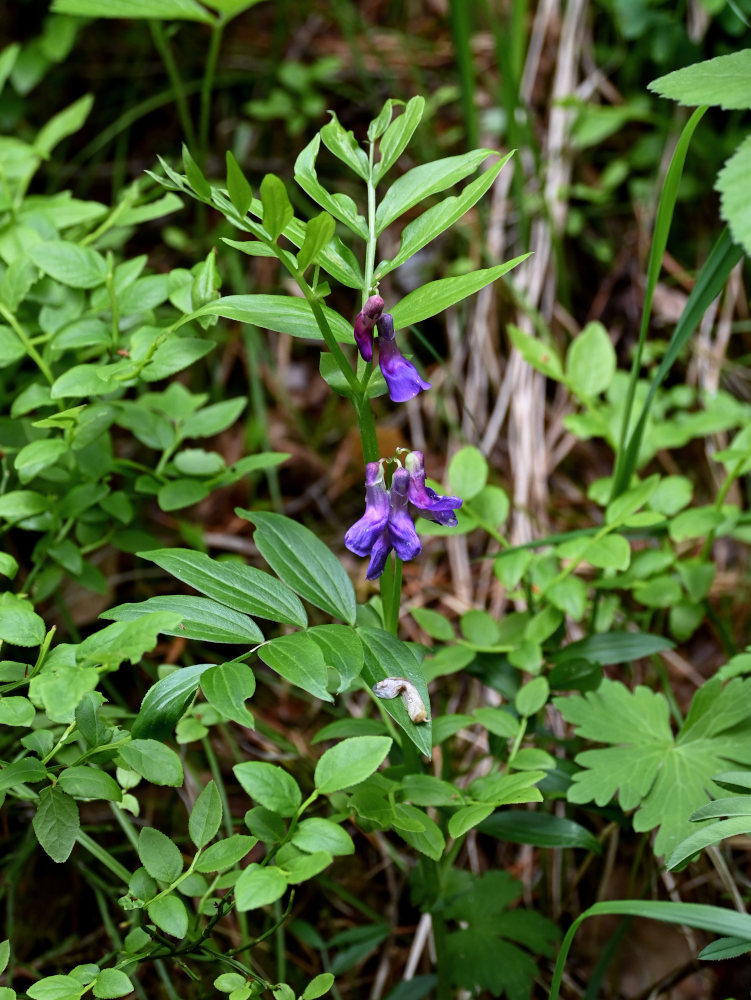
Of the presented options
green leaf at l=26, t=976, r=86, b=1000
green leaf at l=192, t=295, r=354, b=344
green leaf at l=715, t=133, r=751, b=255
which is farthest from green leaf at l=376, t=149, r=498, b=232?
green leaf at l=26, t=976, r=86, b=1000

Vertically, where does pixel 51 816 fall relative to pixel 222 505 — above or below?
above

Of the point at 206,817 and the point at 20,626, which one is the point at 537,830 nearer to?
the point at 206,817

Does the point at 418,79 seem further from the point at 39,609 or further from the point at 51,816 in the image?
the point at 51,816

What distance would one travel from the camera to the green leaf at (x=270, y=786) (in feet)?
3.57

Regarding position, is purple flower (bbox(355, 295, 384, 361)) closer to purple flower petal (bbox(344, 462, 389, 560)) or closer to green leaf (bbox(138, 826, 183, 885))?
purple flower petal (bbox(344, 462, 389, 560))

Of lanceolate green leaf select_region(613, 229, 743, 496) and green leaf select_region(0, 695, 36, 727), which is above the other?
lanceolate green leaf select_region(613, 229, 743, 496)

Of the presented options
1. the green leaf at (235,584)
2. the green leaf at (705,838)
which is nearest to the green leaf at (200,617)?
the green leaf at (235,584)

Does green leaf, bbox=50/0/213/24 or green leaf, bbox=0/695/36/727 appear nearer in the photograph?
green leaf, bbox=0/695/36/727

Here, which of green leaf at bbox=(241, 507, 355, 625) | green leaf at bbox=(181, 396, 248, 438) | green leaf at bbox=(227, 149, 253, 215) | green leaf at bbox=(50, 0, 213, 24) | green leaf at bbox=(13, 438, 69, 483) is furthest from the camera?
green leaf at bbox=(50, 0, 213, 24)

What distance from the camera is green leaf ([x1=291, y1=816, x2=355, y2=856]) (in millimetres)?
1066

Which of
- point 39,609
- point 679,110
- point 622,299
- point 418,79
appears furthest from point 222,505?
point 679,110

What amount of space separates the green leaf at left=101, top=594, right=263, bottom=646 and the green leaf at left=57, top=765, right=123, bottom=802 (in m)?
0.19

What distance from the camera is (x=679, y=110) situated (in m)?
2.57

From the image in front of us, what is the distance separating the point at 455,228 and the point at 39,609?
152cm
